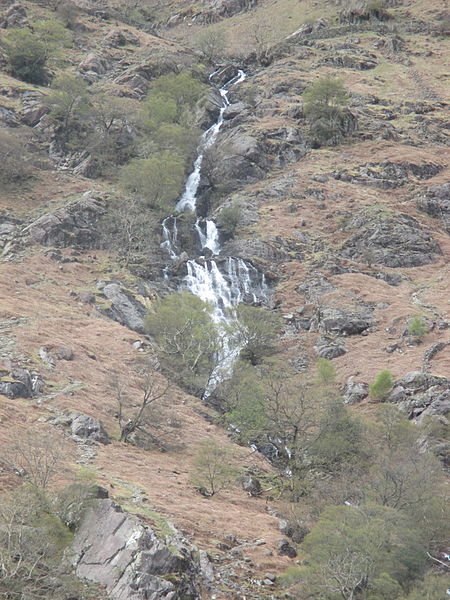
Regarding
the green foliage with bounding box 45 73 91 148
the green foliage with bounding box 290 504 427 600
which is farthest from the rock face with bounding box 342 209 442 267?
the green foliage with bounding box 290 504 427 600

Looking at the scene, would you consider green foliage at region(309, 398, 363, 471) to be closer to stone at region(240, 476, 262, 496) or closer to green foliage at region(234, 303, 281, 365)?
stone at region(240, 476, 262, 496)

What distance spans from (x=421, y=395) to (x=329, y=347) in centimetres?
1133

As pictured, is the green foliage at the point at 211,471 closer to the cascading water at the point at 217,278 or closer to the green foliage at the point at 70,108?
the cascading water at the point at 217,278

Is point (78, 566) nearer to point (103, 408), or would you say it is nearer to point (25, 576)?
point (25, 576)

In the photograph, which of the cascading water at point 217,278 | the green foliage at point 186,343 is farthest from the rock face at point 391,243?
the green foliage at point 186,343

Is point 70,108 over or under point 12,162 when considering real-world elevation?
over

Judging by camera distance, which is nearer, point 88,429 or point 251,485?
point 88,429

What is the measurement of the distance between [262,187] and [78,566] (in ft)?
189

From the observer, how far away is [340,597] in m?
17.4

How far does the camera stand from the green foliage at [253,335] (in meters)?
45.9

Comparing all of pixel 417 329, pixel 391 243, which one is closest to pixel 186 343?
pixel 417 329

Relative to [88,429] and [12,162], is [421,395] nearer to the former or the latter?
[88,429]

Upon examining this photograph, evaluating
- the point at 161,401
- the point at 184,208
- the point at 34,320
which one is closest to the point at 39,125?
the point at 184,208

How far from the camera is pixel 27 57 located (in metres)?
81.8
